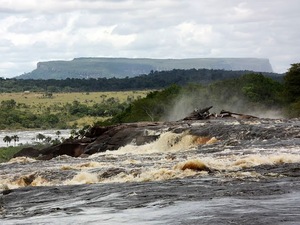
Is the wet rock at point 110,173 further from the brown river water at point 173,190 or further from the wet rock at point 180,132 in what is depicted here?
the wet rock at point 180,132

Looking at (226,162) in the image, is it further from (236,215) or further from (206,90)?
(206,90)

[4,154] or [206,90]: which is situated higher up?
[206,90]

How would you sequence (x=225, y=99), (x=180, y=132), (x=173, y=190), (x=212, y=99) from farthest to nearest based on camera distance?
(x=225, y=99) → (x=212, y=99) → (x=180, y=132) → (x=173, y=190)

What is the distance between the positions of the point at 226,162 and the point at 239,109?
68.8 meters

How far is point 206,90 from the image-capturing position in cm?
10994

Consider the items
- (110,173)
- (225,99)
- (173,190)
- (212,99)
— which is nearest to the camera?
(173,190)

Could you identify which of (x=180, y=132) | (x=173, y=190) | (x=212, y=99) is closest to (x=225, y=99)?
(x=212, y=99)

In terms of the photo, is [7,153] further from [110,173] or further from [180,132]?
[110,173]

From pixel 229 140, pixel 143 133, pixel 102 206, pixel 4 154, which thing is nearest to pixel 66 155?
pixel 143 133

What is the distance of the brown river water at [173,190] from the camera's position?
19.1 meters

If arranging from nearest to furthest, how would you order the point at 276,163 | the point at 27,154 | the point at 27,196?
the point at 27,196 < the point at 276,163 < the point at 27,154

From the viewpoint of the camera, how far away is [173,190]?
23.7 meters

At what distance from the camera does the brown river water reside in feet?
62.6

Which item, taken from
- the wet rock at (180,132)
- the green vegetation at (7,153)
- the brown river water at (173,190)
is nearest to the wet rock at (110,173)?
the brown river water at (173,190)
